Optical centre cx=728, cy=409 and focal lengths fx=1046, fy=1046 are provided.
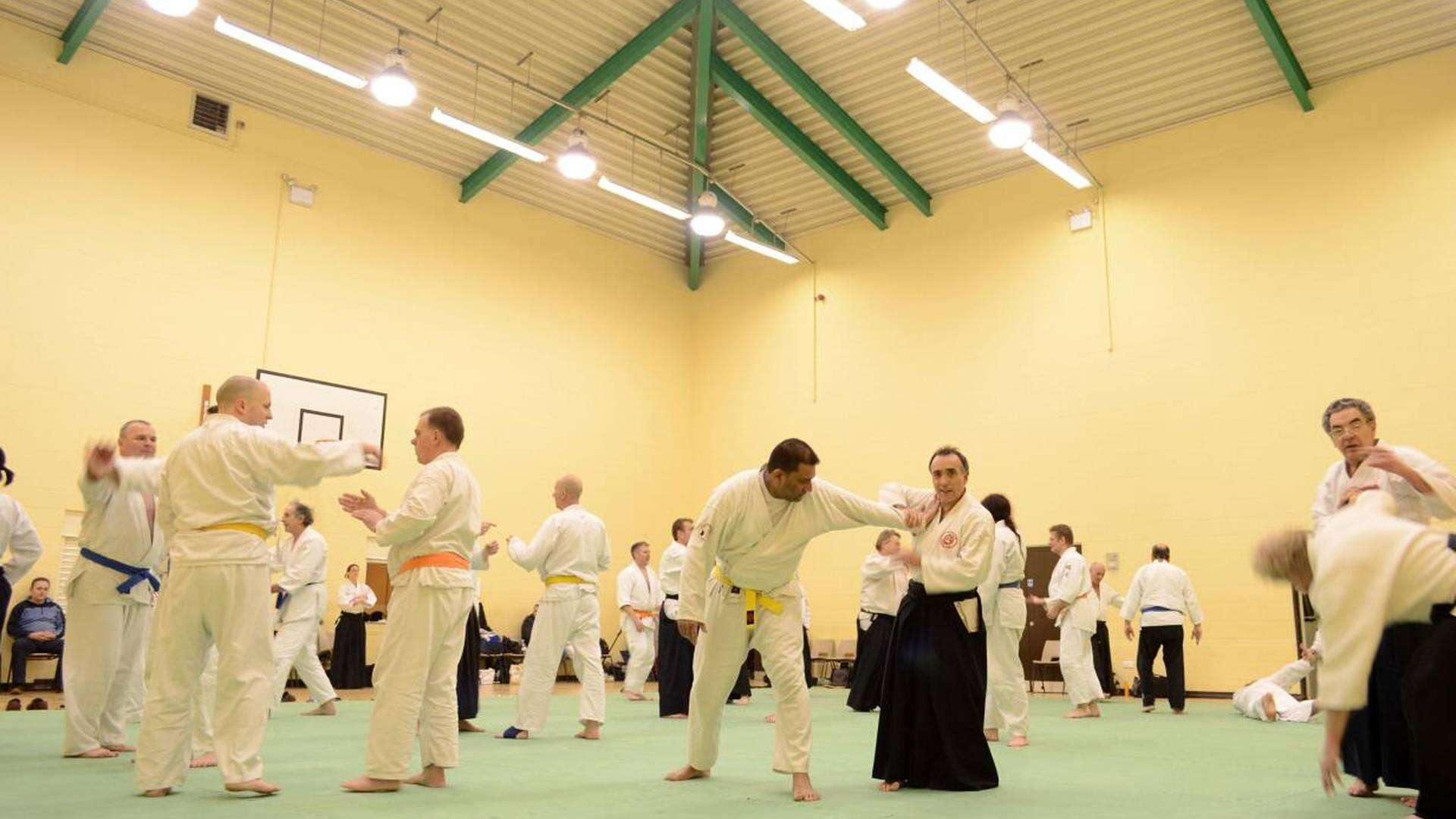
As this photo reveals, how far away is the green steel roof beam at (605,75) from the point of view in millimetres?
12930

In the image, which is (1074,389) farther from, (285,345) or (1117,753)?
(285,345)

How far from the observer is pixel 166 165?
39.6 ft

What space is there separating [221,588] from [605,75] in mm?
10381

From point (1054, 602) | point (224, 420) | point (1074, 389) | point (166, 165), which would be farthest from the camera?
point (1074, 389)

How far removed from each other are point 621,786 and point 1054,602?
19.5 feet

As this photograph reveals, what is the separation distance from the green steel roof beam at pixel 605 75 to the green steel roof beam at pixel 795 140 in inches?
39.3

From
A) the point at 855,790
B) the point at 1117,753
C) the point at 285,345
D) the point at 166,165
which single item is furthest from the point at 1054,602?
the point at 166,165

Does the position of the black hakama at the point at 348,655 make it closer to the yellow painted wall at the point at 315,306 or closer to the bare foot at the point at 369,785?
the yellow painted wall at the point at 315,306

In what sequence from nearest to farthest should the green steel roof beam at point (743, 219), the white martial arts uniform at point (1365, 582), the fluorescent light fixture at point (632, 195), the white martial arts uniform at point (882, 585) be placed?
the white martial arts uniform at point (1365, 582) < the white martial arts uniform at point (882, 585) < the fluorescent light fixture at point (632, 195) < the green steel roof beam at point (743, 219)

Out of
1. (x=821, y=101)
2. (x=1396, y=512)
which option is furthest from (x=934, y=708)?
(x=821, y=101)

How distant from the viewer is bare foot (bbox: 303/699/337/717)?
8445 mm

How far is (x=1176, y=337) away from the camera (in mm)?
12656

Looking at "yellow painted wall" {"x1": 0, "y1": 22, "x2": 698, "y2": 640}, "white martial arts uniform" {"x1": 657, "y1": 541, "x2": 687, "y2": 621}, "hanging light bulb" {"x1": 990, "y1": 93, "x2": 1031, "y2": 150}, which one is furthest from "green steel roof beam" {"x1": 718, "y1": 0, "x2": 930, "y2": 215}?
"white martial arts uniform" {"x1": 657, "y1": 541, "x2": 687, "y2": 621}

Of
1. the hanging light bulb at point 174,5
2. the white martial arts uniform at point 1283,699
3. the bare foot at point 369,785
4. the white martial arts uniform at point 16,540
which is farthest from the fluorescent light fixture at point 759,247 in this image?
the bare foot at point 369,785
